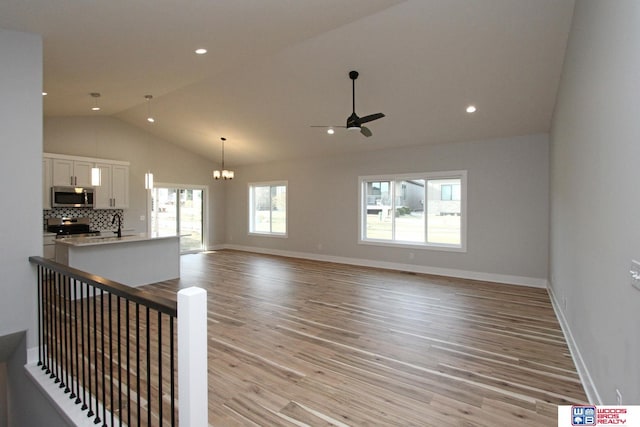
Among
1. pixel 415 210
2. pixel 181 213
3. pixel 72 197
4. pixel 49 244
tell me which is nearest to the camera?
pixel 49 244

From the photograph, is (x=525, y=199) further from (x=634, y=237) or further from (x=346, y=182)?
(x=634, y=237)

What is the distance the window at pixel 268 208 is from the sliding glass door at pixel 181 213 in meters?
1.52

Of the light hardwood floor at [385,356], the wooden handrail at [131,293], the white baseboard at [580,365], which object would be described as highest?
the wooden handrail at [131,293]

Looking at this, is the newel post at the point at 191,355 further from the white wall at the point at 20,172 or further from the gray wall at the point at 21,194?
the white wall at the point at 20,172

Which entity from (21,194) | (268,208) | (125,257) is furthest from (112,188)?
(21,194)

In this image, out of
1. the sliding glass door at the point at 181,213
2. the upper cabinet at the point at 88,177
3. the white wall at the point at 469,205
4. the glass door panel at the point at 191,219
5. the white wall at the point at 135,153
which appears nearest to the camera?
the white wall at the point at 469,205

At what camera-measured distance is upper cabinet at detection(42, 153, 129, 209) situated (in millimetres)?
6359

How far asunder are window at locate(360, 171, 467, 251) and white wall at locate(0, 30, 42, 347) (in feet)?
19.6

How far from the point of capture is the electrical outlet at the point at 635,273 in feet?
4.97

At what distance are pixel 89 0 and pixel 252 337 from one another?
11.2 feet

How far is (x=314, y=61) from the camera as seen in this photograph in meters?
4.64

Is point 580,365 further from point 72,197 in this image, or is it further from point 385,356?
point 72,197

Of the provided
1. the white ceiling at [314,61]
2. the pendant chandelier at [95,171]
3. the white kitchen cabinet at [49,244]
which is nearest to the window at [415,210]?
the white ceiling at [314,61]

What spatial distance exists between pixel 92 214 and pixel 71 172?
1081 mm
